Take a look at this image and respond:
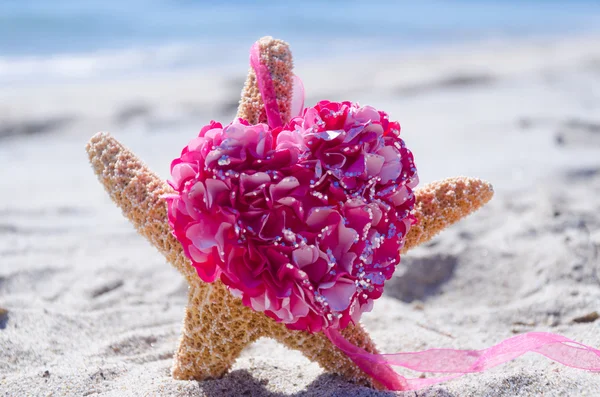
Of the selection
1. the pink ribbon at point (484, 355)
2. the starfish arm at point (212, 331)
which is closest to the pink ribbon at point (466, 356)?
the pink ribbon at point (484, 355)

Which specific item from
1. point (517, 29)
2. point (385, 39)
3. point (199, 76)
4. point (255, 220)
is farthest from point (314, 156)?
point (517, 29)

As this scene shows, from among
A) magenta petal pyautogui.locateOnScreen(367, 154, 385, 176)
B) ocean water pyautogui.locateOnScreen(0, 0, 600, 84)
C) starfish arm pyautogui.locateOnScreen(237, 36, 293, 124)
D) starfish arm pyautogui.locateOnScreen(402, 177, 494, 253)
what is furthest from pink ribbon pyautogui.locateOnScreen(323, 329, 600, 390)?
ocean water pyautogui.locateOnScreen(0, 0, 600, 84)

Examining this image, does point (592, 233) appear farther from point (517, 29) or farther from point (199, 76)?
point (517, 29)

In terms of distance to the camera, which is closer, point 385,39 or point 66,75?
point 66,75

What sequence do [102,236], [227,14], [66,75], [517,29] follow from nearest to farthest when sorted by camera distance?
[102,236] → [66,75] → [517,29] → [227,14]

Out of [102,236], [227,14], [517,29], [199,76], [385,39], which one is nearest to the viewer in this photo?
[102,236]

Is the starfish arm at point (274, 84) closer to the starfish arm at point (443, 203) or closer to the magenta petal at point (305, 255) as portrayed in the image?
the starfish arm at point (443, 203)

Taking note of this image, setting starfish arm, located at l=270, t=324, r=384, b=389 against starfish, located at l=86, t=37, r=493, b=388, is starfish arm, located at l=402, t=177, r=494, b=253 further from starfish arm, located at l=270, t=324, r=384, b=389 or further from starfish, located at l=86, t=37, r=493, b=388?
starfish arm, located at l=270, t=324, r=384, b=389
